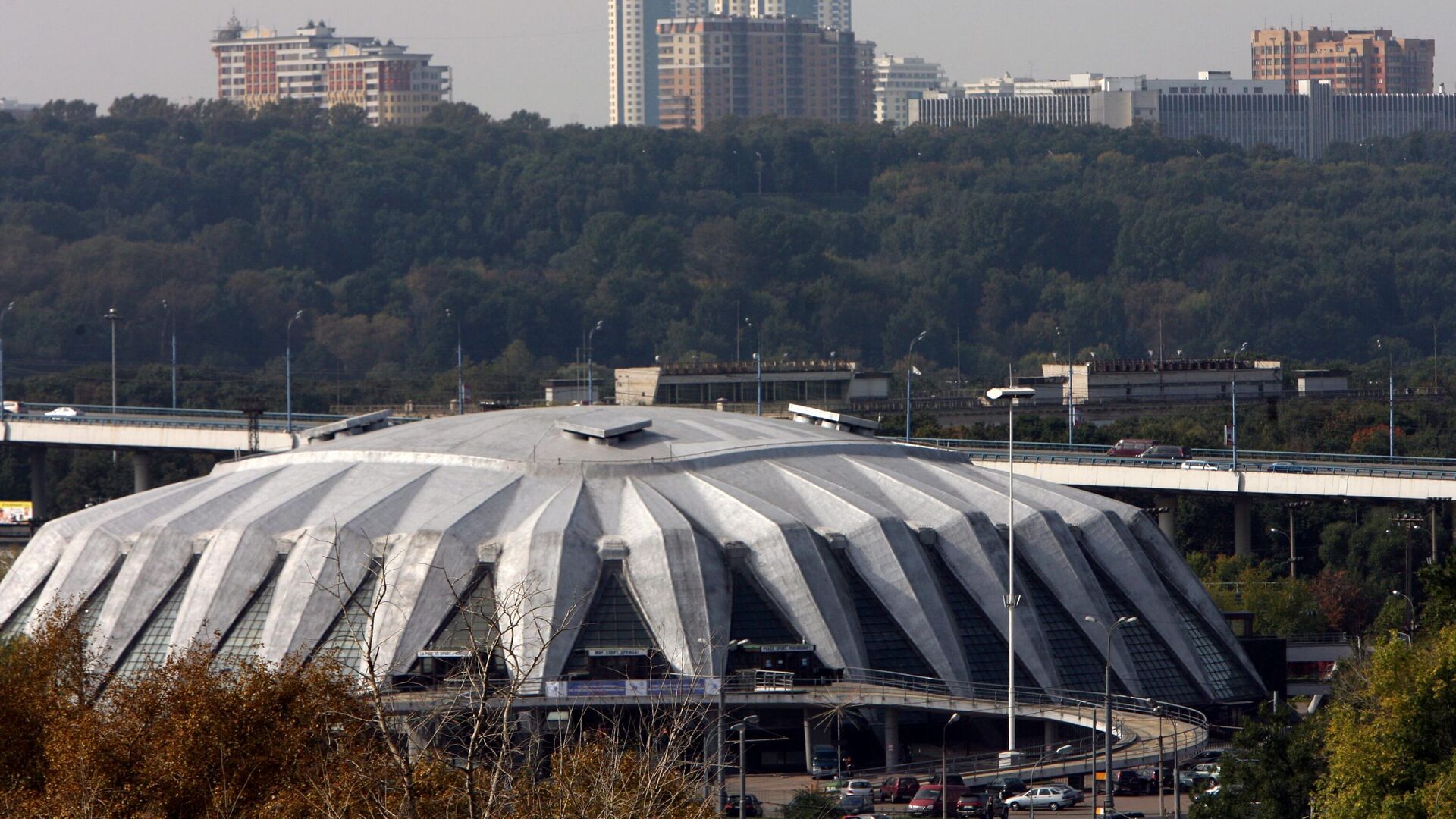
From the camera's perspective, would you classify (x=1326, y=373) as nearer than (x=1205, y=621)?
No

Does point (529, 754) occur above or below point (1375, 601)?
above

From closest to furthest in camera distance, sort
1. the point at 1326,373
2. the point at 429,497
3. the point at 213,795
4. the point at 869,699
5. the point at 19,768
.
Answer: the point at 213,795, the point at 19,768, the point at 869,699, the point at 429,497, the point at 1326,373

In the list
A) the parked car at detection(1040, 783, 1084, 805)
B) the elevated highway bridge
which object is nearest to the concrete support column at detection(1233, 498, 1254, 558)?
the elevated highway bridge

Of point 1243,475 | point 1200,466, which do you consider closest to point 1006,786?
point 1243,475

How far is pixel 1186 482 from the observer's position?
348 ft

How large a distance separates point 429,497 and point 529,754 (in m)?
40.1

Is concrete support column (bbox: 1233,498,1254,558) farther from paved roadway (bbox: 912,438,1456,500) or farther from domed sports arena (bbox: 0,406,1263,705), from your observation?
domed sports arena (bbox: 0,406,1263,705)

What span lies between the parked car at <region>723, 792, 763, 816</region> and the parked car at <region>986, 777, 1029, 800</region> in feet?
18.5

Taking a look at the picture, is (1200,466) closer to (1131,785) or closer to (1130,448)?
(1130,448)

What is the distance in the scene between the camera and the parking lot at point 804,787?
195 ft

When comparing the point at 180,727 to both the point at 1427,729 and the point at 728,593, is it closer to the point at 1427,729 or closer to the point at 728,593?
the point at 1427,729

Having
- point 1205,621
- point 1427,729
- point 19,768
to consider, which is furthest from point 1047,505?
point 19,768

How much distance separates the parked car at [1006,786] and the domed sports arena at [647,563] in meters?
8.76

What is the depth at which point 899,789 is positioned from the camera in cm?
6262
